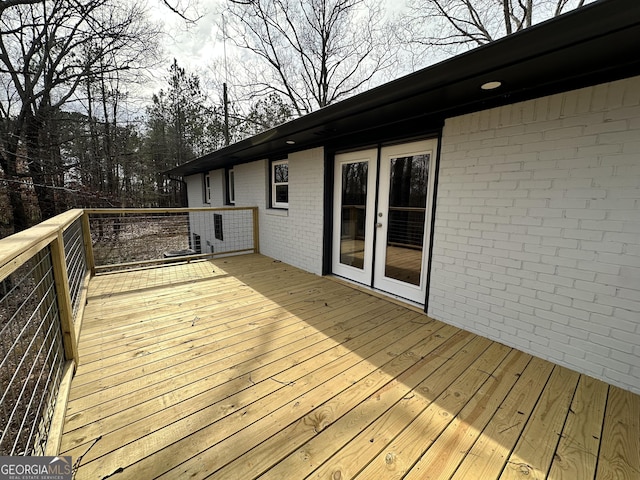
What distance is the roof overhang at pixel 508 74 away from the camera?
1303 millimetres

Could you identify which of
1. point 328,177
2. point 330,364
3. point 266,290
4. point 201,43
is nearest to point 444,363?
point 330,364

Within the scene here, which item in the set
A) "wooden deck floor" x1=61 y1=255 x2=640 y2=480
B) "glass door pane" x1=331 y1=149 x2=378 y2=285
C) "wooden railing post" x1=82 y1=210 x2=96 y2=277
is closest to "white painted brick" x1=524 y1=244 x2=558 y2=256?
"wooden deck floor" x1=61 y1=255 x2=640 y2=480

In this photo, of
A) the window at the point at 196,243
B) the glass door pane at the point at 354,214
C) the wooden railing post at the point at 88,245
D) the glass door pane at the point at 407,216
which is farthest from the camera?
the window at the point at 196,243

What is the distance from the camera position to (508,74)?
180cm

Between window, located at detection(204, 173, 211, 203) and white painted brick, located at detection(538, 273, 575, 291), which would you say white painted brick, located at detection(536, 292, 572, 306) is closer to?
white painted brick, located at detection(538, 273, 575, 291)

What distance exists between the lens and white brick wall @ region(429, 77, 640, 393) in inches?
70.1

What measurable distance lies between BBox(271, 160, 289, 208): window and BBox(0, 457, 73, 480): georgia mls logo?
434cm

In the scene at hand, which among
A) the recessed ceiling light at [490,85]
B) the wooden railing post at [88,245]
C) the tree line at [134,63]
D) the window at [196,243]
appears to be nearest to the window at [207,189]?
the window at [196,243]

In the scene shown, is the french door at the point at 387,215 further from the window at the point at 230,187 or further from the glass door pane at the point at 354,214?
the window at the point at 230,187

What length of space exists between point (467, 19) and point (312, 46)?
521 cm

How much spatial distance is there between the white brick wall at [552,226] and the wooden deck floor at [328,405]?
0.23 m

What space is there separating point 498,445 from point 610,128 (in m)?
2.10

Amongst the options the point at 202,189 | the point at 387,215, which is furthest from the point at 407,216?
the point at 202,189

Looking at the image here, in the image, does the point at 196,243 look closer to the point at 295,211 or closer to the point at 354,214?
the point at 295,211
